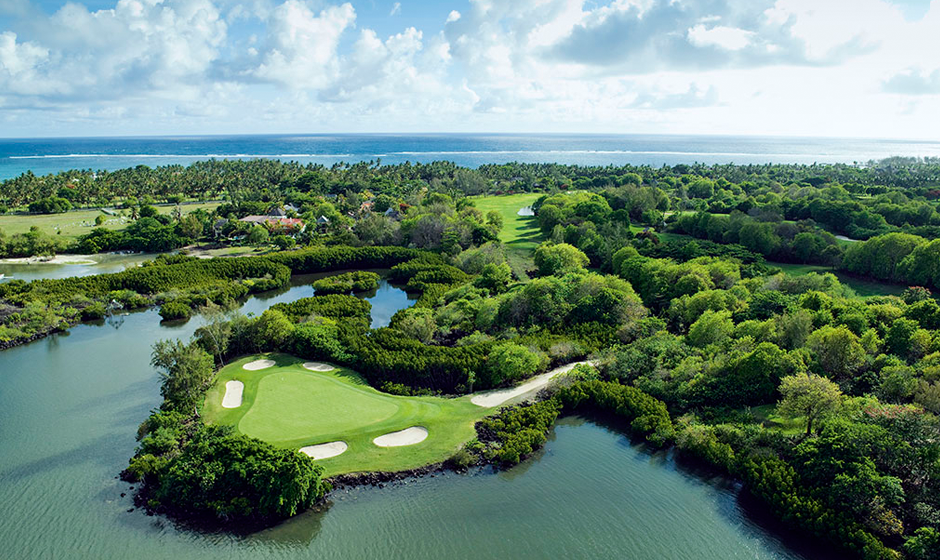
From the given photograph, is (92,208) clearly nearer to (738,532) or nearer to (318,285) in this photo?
(318,285)

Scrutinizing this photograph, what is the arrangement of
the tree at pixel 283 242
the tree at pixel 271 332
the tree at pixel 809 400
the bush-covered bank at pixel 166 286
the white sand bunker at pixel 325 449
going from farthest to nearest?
the tree at pixel 283 242
the bush-covered bank at pixel 166 286
the tree at pixel 271 332
the white sand bunker at pixel 325 449
the tree at pixel 809 400

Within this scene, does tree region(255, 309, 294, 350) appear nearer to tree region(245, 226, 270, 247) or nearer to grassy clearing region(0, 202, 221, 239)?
tree region(245, 226, 270, 247)

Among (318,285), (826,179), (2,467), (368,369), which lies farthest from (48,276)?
(826,179)

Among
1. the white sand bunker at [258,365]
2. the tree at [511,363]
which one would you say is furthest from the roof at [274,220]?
the tree at [511,363]

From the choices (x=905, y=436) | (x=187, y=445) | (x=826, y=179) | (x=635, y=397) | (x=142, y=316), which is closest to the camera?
(x=905, y=436)

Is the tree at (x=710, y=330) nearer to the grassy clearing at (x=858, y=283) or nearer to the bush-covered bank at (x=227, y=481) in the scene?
the grassy clearing at (x=858, y=283)

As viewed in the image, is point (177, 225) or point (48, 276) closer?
point (48, 276)

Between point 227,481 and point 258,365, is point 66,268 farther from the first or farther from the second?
point 227,481
